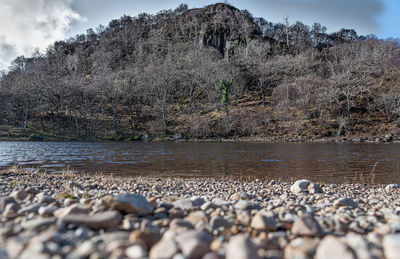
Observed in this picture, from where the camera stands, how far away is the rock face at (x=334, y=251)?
8.14 feet

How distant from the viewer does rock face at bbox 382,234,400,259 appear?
2.70 metres

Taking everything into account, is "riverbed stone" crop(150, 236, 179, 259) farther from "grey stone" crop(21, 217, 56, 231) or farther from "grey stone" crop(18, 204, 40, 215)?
"grey stone" crop(18, 204, 40, 215)

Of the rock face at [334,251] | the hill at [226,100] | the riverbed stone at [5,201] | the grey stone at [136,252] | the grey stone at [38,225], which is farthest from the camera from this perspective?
the hill at [226,100]

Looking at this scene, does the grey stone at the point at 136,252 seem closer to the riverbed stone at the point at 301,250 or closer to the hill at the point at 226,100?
the riverbed stone at the point at 301,250

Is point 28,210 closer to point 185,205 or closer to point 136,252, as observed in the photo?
point 185,205

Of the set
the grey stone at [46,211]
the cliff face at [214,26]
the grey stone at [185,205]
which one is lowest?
the grey stone at [185,205]

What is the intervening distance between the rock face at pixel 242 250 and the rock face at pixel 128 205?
215 centimetres

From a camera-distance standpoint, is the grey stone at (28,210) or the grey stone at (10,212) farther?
the grey stone at (28,210)

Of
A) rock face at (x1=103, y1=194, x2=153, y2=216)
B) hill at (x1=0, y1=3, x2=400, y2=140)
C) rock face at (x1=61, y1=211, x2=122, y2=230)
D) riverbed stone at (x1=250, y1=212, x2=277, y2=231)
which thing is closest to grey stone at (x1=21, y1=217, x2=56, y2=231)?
rock face at (x1=61, y1=211, x2=122, y2=230)

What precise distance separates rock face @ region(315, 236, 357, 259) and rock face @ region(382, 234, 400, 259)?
0.56m

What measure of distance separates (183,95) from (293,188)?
64509 mm

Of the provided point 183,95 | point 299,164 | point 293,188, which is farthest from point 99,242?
point 183,95

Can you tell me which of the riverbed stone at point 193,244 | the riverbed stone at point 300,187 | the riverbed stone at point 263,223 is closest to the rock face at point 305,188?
the riverbed stone at point 300,187

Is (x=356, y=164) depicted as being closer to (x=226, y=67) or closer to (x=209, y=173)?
(x=209, y=173)
